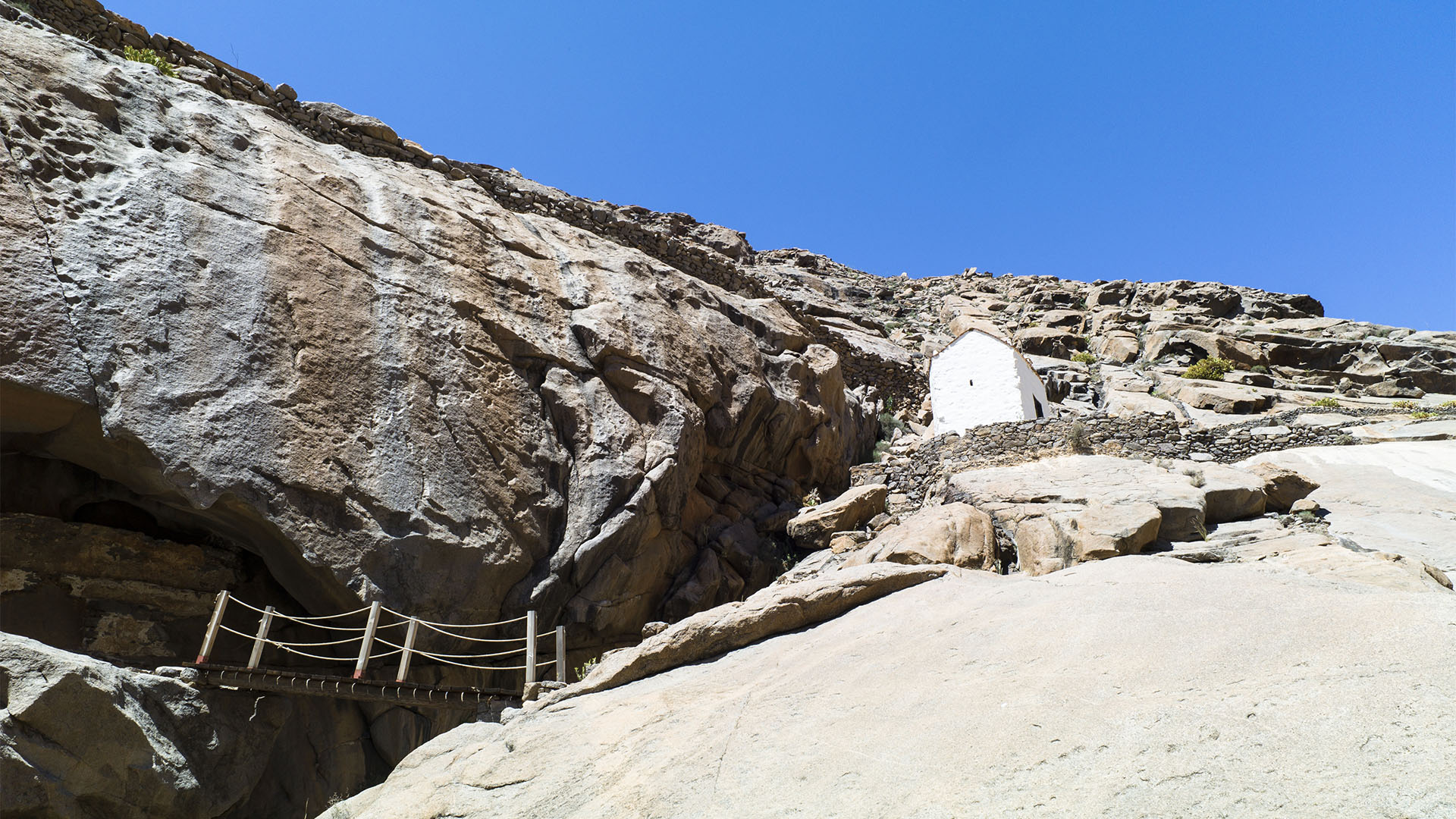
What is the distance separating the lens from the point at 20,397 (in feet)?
30.8

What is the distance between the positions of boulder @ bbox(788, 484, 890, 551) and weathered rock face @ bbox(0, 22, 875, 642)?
3.23 feet

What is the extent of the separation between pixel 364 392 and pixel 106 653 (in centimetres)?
453

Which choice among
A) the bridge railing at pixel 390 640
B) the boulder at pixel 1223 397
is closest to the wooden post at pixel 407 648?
the bridge railing at pixel 390 640

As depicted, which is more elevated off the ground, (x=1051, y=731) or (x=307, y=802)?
(x=1051, y=731)

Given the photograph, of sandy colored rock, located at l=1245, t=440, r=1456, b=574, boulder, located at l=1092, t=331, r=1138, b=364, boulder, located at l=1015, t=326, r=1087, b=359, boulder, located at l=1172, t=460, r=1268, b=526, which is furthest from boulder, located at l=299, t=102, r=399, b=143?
boulder, located at l=1092, t=331, r=1138, b=364

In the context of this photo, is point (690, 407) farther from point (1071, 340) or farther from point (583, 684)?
point (1071, 340)

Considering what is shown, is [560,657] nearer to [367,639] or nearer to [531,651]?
[531,651]

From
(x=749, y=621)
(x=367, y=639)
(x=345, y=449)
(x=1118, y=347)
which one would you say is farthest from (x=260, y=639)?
(x=1118, y=347)

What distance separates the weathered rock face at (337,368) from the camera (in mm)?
10078

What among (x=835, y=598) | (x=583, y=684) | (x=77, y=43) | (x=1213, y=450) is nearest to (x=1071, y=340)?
(x=1213, y=450)

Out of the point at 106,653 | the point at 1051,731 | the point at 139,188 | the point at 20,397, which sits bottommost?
the point at 106,653

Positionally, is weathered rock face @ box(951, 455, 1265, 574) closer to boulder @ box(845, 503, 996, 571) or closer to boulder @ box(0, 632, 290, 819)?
boulder @ box(845, 503, 996, 571)

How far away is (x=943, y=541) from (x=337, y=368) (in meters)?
9.33

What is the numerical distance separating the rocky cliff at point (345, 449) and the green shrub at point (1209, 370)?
9.68m
